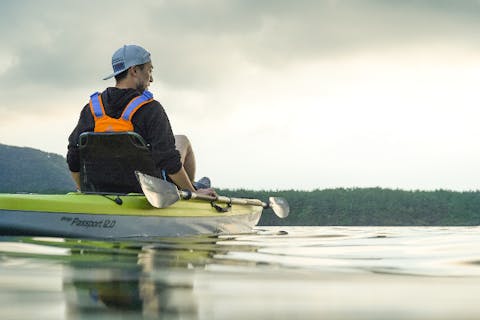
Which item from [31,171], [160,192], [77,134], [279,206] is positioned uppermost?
[31,171]

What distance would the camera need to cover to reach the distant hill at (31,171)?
4697cm

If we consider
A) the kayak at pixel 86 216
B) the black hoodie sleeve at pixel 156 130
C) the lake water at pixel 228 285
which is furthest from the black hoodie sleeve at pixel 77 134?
the lake water at pixel 228 285

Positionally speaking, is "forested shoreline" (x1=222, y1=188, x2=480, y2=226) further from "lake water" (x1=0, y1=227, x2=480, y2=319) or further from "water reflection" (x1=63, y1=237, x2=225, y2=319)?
"water reflection" (x1=63, y1=237, x2=225, y2=319)

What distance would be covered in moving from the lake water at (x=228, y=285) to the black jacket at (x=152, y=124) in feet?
7.43

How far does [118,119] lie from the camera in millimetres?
7684

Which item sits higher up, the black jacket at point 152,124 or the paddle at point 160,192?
the black jacket at point 152,124

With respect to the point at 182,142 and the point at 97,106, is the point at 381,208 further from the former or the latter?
the point at 97,106

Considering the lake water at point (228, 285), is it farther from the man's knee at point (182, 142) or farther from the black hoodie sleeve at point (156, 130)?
the man's knee at point (182, 142)

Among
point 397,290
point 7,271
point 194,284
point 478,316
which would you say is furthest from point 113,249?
point 478,316

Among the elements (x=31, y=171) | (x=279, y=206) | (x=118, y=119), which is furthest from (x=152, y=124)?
(x=31, y=171)

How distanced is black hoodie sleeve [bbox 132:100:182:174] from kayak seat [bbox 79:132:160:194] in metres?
0.09

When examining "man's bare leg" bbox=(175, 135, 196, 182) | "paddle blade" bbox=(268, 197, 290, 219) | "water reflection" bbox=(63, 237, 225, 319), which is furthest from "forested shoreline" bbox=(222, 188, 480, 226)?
"water reflection" bbox=(63, 237, 225, 319)

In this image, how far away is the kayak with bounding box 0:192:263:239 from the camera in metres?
7.17

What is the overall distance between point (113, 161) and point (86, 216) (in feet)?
2.48
